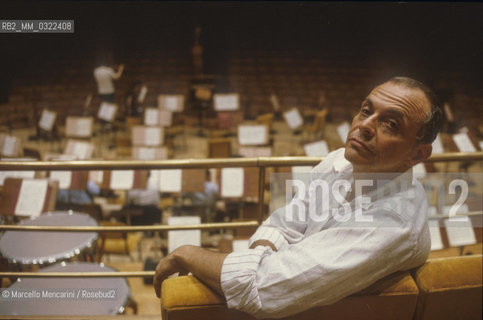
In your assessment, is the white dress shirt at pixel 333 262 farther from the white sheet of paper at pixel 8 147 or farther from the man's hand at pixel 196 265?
the white sheet of paper at pixel 8 147

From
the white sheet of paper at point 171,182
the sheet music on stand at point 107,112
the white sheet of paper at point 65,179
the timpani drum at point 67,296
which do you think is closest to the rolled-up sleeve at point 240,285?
the timpani drum at point 67,296

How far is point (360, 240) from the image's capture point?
3.36 feet

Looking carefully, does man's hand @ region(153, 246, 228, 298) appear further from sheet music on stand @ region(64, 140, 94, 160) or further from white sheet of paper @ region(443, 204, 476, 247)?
sheet music on stand @ region(64, 140, 94, 160)

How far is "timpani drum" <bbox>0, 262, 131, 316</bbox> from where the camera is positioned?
1.92 m

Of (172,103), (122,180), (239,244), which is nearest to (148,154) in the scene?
(122,180)

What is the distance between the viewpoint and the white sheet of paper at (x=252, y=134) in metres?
6.72

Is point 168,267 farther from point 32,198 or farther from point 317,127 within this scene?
point 317,127

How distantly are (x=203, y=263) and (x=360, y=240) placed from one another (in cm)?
47

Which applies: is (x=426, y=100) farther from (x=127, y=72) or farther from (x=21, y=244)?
(x=127, y=72)

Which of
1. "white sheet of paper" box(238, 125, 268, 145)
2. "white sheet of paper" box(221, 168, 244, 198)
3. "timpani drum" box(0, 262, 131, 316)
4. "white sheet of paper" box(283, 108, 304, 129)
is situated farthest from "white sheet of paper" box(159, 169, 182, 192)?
"white sheet of paper" box(283, 108, 304, 129)

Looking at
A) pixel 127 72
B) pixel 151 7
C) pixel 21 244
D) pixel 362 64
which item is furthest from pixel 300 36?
pixel 21 244

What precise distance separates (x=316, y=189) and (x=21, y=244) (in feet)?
7.11

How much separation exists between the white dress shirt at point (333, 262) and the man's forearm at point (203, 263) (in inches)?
1.1

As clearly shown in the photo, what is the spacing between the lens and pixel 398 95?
118 centimetres
